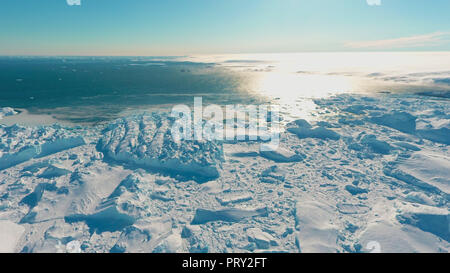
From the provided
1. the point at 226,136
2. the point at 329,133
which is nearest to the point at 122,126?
the point at 226,136

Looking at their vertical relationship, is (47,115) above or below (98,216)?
above

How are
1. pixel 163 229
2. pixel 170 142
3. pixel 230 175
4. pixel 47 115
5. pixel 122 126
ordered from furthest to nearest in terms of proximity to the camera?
1. pixel 47 115
2. pixel 122 126
3. pixel 170 142
4. pixel 230 175
5. pixel 163 229

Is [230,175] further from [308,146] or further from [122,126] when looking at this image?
[122,126]

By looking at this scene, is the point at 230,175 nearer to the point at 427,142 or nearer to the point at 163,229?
the point at 163,229

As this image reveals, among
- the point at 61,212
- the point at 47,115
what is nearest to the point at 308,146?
the point at 61,212

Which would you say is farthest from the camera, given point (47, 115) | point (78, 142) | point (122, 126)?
point (47, 115)

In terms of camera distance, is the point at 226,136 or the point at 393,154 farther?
the point at 226,136

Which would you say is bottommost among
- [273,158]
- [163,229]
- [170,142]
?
[163,229]
